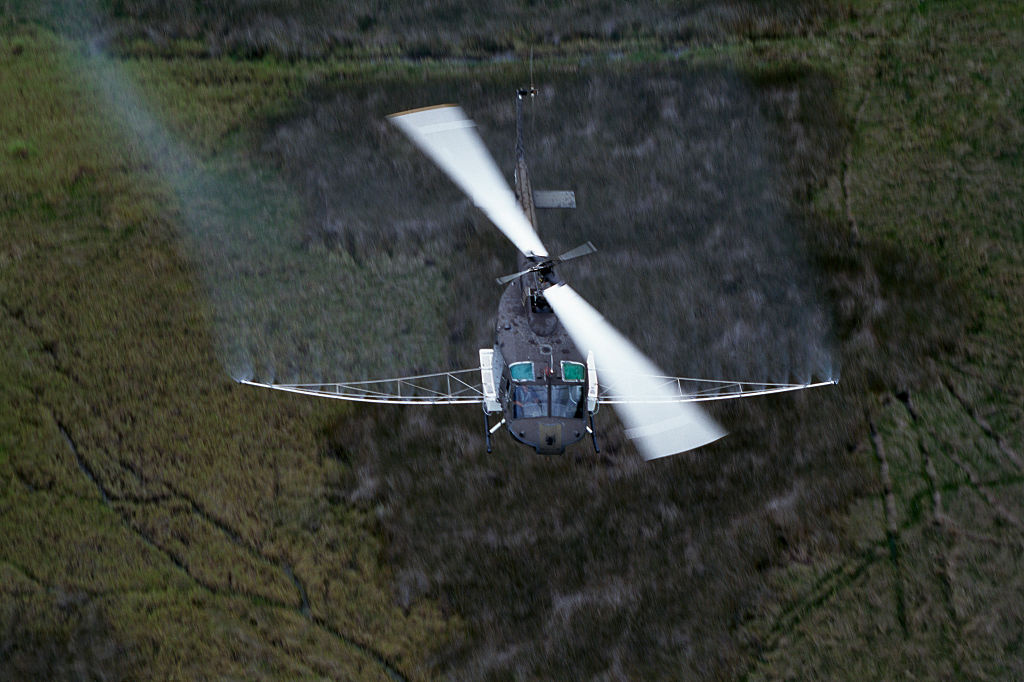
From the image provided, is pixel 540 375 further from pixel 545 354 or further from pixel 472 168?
pixel 472 168

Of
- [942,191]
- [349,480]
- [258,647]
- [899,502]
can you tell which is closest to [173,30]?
[349,480]

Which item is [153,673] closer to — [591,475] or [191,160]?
[591,475]

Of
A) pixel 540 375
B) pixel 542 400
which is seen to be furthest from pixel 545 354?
pixel 542 400

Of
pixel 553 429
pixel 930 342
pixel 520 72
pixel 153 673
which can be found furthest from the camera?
pixel 520 72

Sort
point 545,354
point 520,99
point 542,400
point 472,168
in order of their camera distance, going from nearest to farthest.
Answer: point 542,400
point 545,354
point 472,168
point 520,99

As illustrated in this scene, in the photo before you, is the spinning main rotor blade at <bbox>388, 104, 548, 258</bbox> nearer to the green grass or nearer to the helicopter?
the helicopter

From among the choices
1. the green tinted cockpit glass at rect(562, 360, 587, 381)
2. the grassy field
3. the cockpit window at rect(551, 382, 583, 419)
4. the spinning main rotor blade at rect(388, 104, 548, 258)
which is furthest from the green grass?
the spinning main rotor blade at rect(388, 104, 548, 258)
